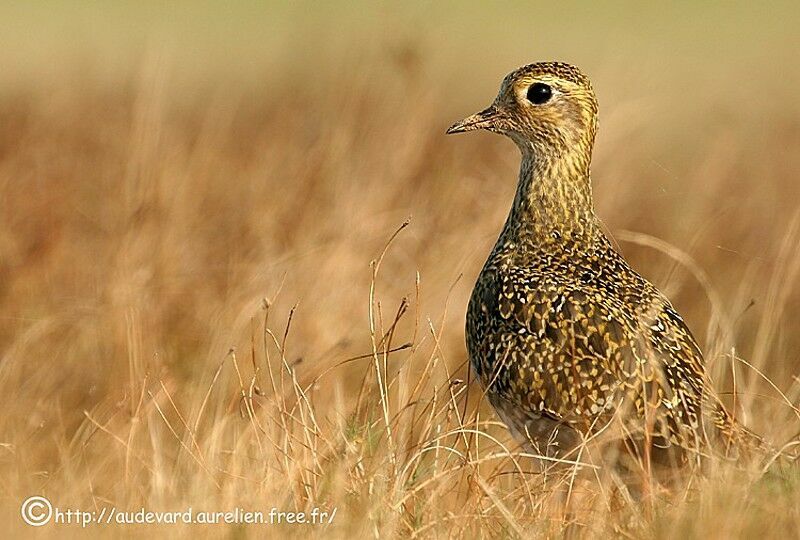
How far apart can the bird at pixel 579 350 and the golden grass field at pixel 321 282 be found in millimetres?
166

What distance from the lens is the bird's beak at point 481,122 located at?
717 cm

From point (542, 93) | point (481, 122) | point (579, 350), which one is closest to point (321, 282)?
point (481, 122)

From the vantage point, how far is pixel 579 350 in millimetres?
6078

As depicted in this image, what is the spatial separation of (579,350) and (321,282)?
3432 mm

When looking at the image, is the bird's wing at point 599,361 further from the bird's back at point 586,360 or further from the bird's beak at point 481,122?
the bird's beak at point 481,122

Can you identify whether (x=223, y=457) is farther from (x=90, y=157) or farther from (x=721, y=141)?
(x=721, y=141)

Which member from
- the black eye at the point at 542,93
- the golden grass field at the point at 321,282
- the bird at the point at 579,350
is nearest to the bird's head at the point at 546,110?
the black eye at the point at 542,93

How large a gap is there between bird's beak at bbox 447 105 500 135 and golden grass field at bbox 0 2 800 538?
25.9 inches

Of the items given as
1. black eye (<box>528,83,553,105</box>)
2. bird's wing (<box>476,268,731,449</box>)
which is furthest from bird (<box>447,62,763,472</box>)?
black eye (<box>528,83,553,105</box>)

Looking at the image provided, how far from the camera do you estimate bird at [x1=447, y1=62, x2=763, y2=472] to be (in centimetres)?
584

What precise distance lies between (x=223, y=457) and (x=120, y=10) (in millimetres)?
22417

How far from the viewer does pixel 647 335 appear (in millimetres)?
6051

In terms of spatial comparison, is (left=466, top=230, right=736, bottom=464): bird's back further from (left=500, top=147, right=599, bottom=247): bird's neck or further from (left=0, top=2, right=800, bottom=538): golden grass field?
(left=500, top=147, right=599, bottom=247): bird's neck

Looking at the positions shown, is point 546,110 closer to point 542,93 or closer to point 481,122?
point 542,93
